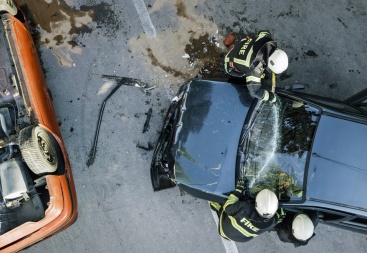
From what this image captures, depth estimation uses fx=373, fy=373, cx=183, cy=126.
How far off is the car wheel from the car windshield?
2.36m

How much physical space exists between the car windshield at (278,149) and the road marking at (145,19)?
7.32ft

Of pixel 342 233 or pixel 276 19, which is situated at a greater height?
pixel 276 19

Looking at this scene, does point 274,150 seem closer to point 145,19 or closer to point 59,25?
point 145,19

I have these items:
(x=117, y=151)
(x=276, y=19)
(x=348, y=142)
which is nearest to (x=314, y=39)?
(x=276, y=19)

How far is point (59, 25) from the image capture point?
5.74 meters

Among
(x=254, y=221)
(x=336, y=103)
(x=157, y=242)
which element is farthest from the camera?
(x=157, y=242)

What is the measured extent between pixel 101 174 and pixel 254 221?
2467 mm

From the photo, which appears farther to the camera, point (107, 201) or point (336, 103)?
point (107, 201)

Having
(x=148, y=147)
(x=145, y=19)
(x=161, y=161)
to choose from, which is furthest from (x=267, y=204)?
(x=145, y=19)

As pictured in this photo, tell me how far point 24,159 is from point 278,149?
121 inches

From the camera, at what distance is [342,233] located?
5699mm

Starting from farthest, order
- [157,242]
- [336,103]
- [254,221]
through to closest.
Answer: [157,242], [336,103], [254,221]

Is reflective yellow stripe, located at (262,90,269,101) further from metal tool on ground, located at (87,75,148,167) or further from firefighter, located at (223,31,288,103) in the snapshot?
metal tool on ground, located at (87,75,148,167)

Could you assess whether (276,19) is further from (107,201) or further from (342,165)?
(107,201)
